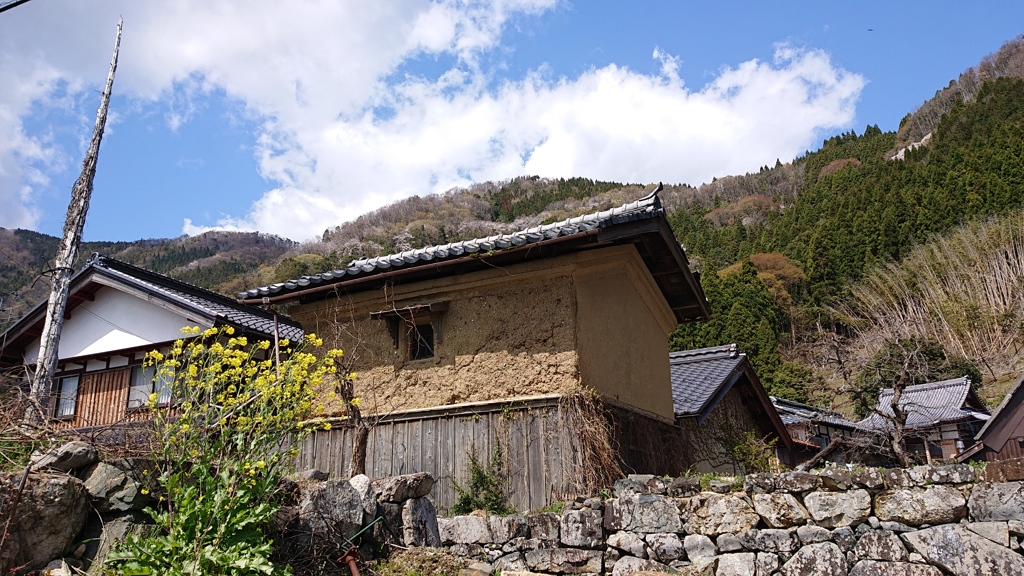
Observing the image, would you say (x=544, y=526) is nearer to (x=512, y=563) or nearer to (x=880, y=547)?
(x=512, y=563)

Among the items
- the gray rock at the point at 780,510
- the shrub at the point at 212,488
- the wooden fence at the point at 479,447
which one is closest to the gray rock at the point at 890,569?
the gray rock at the point at 780,510

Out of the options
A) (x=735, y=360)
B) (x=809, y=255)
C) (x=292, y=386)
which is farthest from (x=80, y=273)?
(x=809, y=255)

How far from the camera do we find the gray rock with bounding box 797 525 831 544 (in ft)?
19.6

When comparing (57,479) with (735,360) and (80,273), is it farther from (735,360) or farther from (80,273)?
(735,360)

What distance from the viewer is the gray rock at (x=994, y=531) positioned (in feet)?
17.4

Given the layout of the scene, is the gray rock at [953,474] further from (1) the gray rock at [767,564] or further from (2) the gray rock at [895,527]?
(1) the gray rock at [767,564]

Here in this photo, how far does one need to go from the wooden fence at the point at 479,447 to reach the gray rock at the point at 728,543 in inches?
93.9

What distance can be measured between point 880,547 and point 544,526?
3119 mm

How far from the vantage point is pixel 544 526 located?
709 cm

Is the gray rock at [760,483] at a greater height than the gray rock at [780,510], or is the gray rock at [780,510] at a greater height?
the gray rock at [760,483]

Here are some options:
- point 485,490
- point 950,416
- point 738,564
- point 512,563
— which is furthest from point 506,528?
point 950,416

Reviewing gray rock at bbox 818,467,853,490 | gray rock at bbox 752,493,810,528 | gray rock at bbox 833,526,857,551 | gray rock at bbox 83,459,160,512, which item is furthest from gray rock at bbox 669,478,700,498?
gray rock at bbox 83,459,160,512

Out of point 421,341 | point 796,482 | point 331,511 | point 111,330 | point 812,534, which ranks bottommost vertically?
point 812,534

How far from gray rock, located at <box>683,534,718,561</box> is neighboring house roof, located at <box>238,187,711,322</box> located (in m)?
3.70
